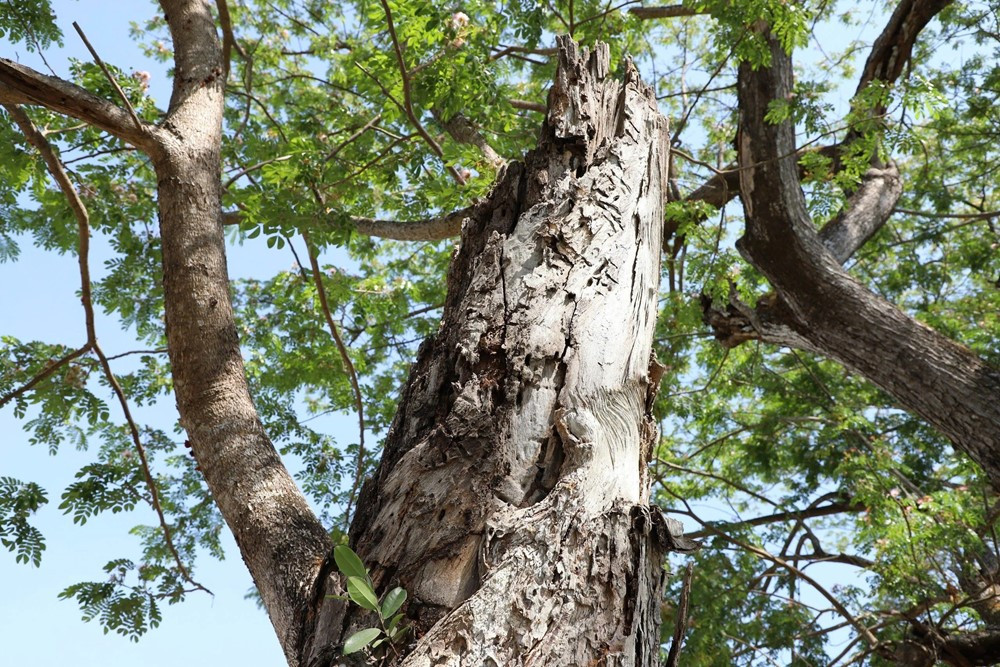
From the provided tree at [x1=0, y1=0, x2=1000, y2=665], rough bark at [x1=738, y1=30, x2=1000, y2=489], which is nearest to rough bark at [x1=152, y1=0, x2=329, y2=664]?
tree at [x1=0, y1=0, x2=1000, y2=665]

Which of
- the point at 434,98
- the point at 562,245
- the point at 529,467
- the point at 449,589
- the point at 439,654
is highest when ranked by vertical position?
the point at 434,98

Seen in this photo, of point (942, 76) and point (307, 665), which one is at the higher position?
point (942, 76)

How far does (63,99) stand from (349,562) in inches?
76.9

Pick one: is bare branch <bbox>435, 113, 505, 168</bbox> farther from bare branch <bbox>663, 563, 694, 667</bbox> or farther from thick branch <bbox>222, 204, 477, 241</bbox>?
bare branch <bbox>663, 563, 694, 667</bbox>

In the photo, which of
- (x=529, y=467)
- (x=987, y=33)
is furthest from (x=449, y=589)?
(x=987, y=33)

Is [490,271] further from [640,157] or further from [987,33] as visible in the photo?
[987,33]

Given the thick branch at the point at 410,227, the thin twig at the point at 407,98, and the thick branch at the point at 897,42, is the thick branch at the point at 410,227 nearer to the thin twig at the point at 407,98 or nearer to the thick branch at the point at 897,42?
the thin twig at the point at 407,98

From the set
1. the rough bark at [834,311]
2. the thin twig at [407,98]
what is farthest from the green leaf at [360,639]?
the rough bark at [834,311]

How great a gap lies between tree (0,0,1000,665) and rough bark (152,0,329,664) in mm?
10

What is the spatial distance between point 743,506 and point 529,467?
291 inches

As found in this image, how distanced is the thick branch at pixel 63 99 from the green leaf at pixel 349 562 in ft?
6.32

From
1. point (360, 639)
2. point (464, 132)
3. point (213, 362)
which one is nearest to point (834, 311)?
point (464, 132)

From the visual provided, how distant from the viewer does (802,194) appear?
520 cm

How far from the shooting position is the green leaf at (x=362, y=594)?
128 centimetres
